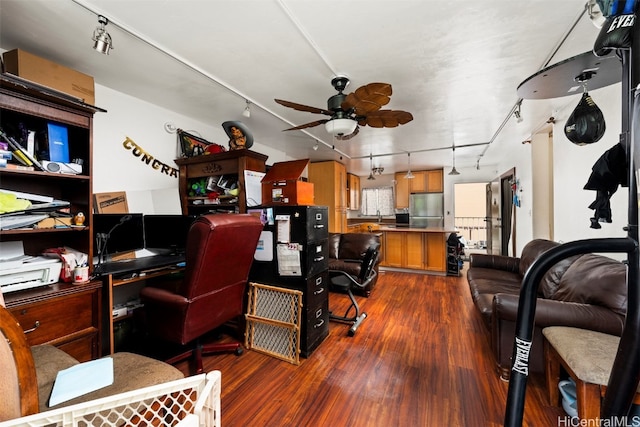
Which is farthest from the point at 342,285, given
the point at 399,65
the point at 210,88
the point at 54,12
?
the point at 54,12

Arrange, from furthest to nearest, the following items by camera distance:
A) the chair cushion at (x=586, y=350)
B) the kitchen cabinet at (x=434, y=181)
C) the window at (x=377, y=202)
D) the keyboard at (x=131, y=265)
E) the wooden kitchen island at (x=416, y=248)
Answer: the window at (x=377, y=202)
the kitchen cabinet at (x=434, y=181)
the wooden kitchen island at (x=416, y=248)
the keyboard at (x=131, y=265)
the chair cushion at (x=586, y=350)

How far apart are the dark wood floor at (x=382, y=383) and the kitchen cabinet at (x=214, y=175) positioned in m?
1.50

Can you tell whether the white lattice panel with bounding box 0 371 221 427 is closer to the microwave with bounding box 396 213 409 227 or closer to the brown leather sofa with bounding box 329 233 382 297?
the brown leather sofa with bounding box 329 233 382 297

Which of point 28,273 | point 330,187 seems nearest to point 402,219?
point 330,187

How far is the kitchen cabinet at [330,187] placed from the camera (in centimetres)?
557

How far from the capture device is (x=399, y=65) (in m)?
2.10

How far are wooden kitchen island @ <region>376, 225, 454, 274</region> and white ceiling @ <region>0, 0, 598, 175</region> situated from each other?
2.71 m

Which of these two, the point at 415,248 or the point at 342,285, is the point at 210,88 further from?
the point at 415,248

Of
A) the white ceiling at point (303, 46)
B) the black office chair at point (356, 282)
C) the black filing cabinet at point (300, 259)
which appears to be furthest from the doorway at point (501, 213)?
the black filing cabinet at point (300, 259)

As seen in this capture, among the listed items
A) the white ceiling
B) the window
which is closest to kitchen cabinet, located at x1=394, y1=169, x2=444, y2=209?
the window

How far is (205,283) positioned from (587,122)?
102 inches

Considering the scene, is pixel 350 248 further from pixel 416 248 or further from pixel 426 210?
pixel 426 210

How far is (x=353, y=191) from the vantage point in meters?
7.15

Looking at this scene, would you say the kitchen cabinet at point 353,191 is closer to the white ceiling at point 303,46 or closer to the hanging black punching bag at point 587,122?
the white ceiling at point 303,46
